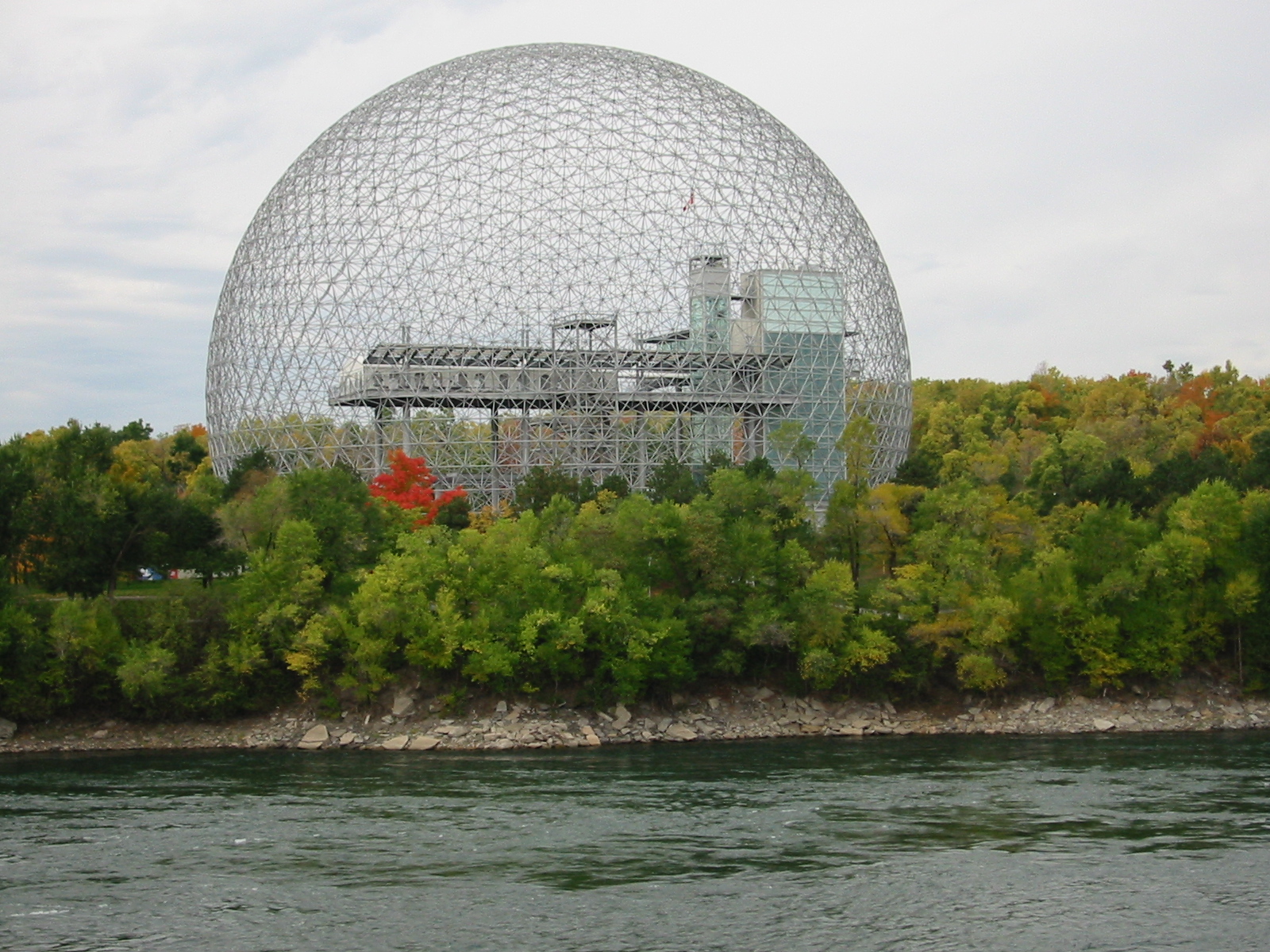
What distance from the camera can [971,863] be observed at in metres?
21.9

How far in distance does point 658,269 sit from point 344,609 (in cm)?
2016

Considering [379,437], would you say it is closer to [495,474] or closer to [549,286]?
[495,474]

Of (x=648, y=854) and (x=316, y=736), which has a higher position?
(x=316, y=736)

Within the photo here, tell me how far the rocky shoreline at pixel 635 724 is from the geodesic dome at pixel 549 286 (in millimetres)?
14392

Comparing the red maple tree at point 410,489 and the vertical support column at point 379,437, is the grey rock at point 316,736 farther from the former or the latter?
the vertical support column at point 379,437

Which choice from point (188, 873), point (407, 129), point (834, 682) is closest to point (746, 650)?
point (834, 682)

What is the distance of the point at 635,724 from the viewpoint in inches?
1432

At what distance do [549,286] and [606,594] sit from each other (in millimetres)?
18011

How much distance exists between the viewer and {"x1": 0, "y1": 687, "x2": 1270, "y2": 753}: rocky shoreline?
3519 cm

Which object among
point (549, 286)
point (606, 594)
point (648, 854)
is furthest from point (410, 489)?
point (648, 854)

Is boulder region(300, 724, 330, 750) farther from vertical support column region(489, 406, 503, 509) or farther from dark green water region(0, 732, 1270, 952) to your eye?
vertical support column region(489, 406, 503, 509)

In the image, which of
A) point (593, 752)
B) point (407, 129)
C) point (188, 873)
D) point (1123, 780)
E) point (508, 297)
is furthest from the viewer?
point (407, 129)

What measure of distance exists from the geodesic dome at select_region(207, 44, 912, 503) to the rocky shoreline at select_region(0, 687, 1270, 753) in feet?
47.2

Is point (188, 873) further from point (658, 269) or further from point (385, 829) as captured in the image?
point (658, 269)
